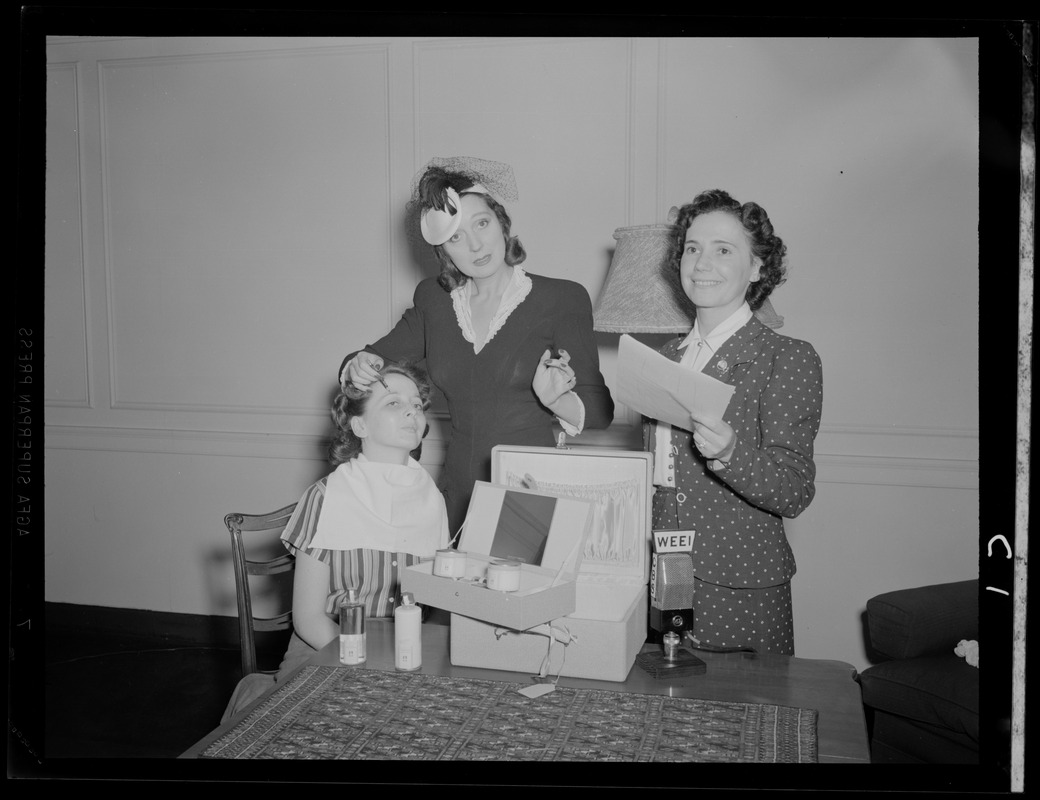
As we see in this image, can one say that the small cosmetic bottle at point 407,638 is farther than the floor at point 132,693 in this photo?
No

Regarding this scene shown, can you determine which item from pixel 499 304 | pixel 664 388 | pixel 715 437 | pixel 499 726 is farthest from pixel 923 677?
pixel 499 304

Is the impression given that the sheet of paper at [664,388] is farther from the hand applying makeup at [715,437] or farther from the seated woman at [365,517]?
the seated woman at [365,517]

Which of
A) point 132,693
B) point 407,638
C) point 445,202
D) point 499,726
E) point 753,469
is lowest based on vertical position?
point 132,693

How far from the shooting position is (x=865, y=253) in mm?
2617

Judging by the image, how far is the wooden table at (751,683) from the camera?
158 centimetres

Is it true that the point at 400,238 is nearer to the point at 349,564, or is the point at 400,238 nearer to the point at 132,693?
the point at 349,564

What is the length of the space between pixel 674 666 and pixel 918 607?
1.04 meters

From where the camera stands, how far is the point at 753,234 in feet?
6.93

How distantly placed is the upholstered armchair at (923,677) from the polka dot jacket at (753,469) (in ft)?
1.77

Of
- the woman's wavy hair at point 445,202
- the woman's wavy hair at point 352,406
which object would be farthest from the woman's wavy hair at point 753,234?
the woman's wavy hair at point 352,406

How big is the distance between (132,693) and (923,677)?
2.49 m

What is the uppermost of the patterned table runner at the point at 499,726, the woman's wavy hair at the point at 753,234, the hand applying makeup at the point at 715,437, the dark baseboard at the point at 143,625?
the woman's wavy hair at the point at 753,234
